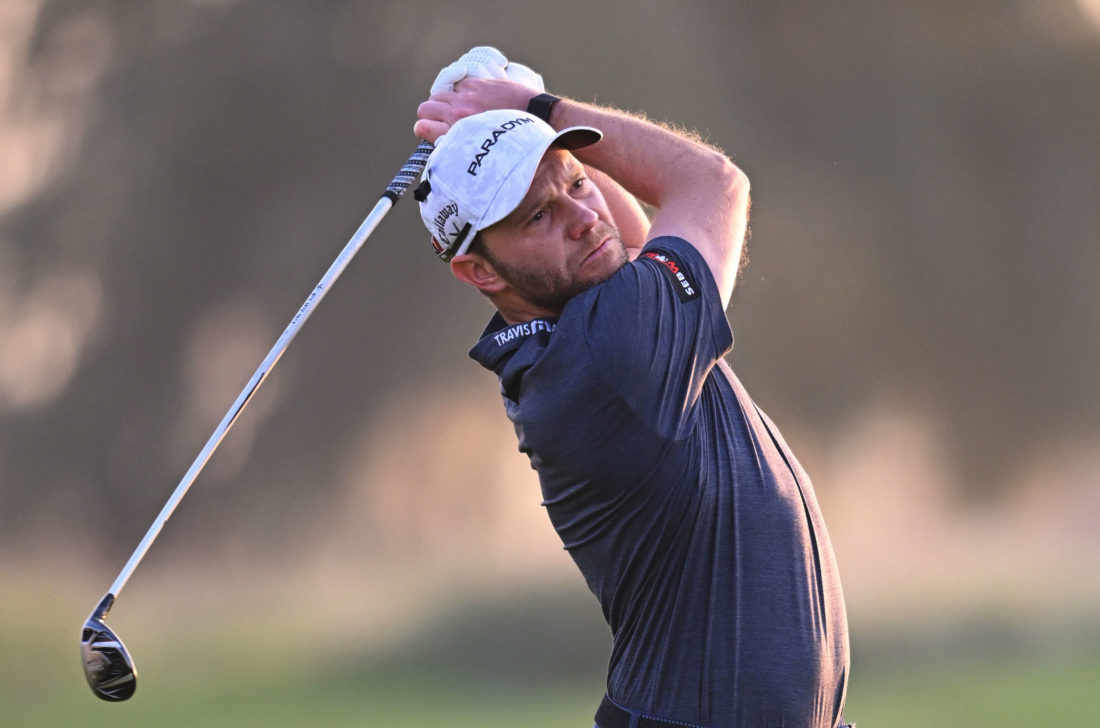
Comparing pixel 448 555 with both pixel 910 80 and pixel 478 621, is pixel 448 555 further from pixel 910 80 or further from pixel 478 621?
pixel 910 80

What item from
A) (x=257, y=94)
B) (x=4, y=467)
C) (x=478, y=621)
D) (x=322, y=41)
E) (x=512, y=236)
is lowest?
(x=4, y=467)

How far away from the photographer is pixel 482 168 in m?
1.55

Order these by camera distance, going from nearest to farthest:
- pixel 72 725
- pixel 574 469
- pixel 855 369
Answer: pixel 574 469 < pixel 72 725 < pixel 855 369

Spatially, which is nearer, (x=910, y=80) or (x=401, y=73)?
(x=401, y=73)

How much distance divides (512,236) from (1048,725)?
3315mm

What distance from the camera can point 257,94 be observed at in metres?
4.52

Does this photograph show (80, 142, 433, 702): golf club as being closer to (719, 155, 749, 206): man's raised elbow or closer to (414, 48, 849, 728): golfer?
(414, 48, 849, 728): golfer

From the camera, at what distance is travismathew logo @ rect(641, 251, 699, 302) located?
1.48m

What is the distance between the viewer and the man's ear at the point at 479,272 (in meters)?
1.64

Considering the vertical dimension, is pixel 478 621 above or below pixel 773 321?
below

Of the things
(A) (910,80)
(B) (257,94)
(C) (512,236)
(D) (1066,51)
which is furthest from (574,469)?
(D) (1066,51)

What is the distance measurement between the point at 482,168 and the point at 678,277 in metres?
0.30

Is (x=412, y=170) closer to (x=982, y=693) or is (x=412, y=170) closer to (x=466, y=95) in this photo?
(x=466, y=95)

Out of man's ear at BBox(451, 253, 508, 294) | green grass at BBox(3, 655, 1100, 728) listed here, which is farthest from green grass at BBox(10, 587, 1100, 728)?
man's ear at BBox(451, 253, 508, 294)
